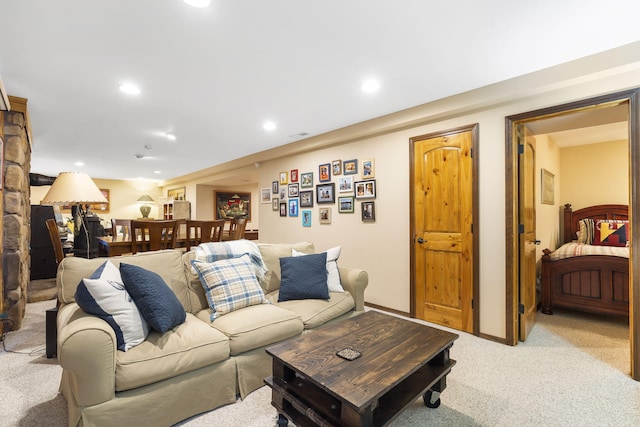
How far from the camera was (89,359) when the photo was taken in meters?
1.36

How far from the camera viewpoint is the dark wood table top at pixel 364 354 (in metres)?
1.29

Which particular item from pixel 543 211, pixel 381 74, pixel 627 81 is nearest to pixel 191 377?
pixel 381 74

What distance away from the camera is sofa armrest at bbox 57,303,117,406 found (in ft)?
4.40

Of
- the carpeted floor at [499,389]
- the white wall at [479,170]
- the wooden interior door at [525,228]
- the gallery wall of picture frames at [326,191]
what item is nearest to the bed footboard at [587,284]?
the carpeted floor at [499,389]

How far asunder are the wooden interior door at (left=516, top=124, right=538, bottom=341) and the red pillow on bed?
2.24 meters

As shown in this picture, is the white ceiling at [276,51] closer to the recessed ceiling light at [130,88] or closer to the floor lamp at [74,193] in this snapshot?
the recessed ceiling light at [130,88]

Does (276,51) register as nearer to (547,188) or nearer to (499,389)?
(499,389)

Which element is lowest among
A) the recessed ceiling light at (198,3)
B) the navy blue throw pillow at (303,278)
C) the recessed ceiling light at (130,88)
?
the navy blue throw pillow at (303,278)

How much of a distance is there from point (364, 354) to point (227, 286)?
1139 millimetres

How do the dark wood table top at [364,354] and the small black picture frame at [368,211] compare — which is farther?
the small black picture frame at [368,211]

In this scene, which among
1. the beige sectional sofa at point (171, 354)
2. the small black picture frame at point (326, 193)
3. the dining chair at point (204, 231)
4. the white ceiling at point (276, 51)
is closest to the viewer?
the beige sectional sofa at point (171, 354)

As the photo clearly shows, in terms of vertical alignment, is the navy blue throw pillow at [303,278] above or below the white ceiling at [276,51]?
below

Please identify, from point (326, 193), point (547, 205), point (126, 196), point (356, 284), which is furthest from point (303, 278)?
point (126, 196)

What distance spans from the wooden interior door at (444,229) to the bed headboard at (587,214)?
341 cm
